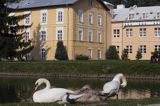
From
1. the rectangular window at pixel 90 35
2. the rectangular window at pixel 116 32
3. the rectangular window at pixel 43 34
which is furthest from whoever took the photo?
the rectangular window at pixel 116 32

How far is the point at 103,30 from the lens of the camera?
75.3 metres

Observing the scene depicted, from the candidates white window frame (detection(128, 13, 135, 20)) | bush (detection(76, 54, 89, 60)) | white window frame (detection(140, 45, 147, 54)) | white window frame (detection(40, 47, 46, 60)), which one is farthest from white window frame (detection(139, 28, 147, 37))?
white window frame (detection(40, 47, 46, 60))

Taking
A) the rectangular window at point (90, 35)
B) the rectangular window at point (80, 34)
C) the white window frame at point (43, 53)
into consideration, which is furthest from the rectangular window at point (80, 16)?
the white window frame at point (43, 53)

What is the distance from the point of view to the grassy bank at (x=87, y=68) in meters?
46.2

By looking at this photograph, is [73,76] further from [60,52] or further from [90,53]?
[90,53]

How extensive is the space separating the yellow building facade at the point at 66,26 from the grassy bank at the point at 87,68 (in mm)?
15922

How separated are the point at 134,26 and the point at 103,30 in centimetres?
612

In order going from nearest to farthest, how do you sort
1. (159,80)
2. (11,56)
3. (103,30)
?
(159,80), (11,56), (103,30)

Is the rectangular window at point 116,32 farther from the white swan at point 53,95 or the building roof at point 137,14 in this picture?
the white swan at point 53,95

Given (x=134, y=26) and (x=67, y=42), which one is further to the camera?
(x=134, y=26)

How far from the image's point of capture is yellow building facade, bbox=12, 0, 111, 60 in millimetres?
67312

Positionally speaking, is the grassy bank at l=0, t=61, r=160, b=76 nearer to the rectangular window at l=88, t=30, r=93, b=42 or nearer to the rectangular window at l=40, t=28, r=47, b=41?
the rectangular window at l=40, t=28, r=47, b=41

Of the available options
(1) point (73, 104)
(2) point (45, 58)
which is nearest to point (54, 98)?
(1) point (73, 104)

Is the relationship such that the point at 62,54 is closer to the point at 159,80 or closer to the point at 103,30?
the point at 103,30
